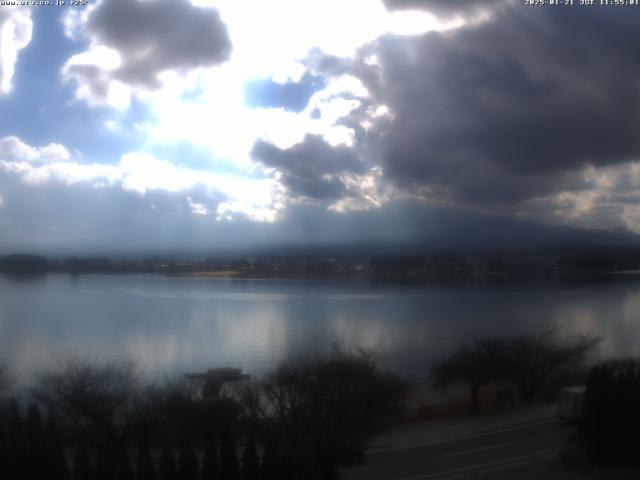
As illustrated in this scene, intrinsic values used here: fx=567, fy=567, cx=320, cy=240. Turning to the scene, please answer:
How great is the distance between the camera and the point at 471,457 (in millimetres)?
7723

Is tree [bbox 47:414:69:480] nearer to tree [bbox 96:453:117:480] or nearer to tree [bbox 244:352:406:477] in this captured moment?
tree [bbox 96:453:117:480]

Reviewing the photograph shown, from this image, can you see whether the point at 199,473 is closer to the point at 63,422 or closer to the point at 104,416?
the point at 104,416

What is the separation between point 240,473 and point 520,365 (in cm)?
885

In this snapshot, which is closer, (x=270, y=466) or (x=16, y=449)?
(x=16, y=449)

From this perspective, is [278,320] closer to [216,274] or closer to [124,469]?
[124,469]

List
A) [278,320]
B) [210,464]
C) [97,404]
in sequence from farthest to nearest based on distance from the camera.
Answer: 1. [278,320]
2. [97,404]
3. [210,464]

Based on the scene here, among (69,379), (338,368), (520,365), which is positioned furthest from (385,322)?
(69,379)

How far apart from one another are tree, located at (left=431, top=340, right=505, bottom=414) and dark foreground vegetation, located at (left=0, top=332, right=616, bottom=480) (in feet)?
7.27

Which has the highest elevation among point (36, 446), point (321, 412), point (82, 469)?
point (36, 446)

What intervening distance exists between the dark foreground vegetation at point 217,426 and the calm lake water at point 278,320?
5.26m

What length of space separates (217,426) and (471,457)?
3.48m

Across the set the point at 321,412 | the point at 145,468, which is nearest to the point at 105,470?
the point at 145,468

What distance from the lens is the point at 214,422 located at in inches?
308

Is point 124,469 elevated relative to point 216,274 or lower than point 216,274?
lower
